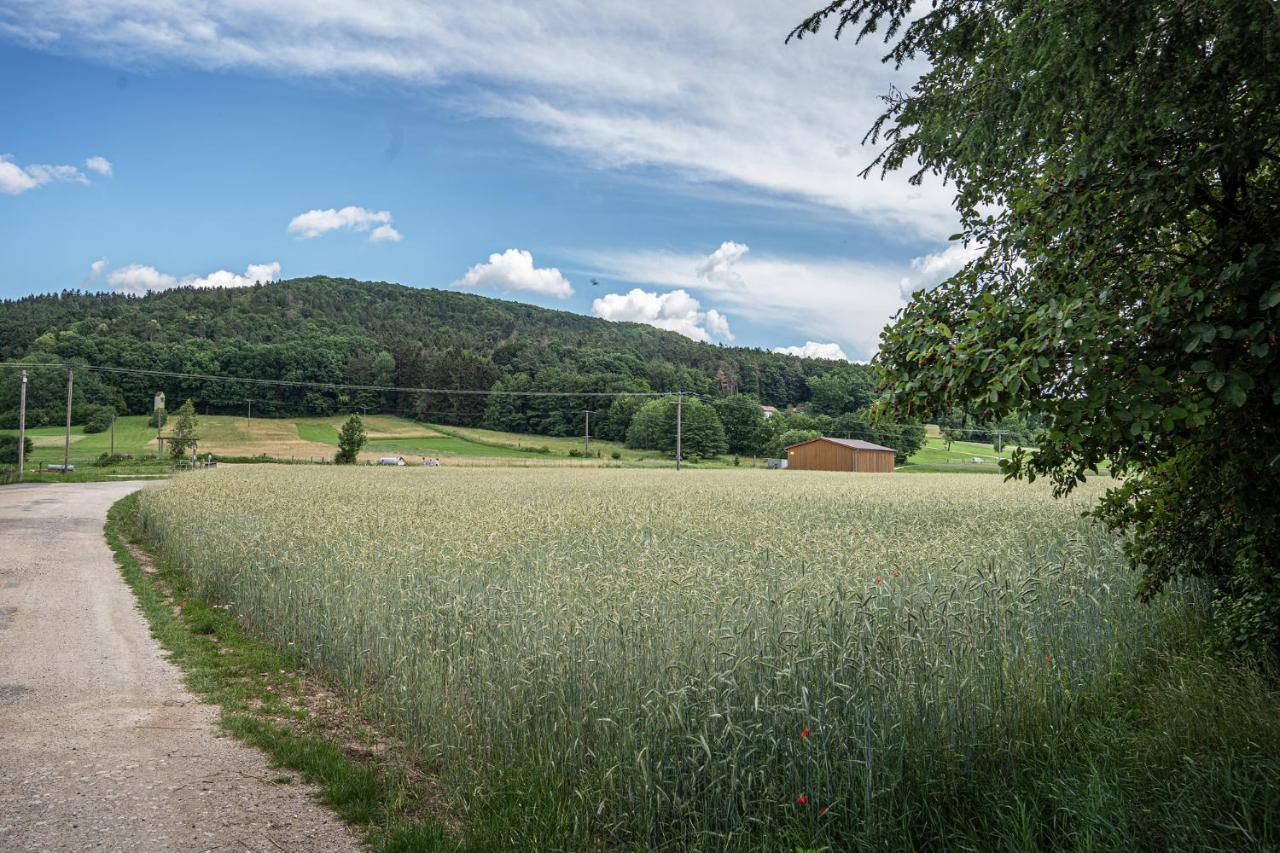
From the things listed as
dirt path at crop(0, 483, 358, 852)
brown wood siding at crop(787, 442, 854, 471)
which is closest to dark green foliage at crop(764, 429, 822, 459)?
brown wood siding at crop(787, 442, 854, 471)

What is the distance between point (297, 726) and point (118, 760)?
1.28 meters

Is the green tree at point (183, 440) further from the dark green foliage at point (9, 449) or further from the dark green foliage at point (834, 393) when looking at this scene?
the dark green foliage at point (834, 393)

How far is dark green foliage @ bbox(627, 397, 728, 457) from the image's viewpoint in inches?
3686

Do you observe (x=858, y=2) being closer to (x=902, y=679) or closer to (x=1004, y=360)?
(x=1004, y=360)

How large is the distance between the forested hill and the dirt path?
261 ft

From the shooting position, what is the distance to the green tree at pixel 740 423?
3927 inches

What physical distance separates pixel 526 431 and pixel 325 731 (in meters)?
94.2

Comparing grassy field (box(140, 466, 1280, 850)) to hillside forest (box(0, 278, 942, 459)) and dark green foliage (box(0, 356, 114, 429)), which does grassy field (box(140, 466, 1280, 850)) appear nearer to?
hillside forest (box(0, 278, 942, 459))

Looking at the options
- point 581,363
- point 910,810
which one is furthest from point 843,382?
point 910,810

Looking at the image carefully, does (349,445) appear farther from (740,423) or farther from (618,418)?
(740,423)

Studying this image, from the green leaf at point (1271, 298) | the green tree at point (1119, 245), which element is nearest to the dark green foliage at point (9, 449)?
the green tree at point (1119, 245)

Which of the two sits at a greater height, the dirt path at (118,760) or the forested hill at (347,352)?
the forested hill at (347,352)

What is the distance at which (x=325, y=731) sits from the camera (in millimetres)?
6383

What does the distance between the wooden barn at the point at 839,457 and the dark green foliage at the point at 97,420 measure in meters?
73.1
